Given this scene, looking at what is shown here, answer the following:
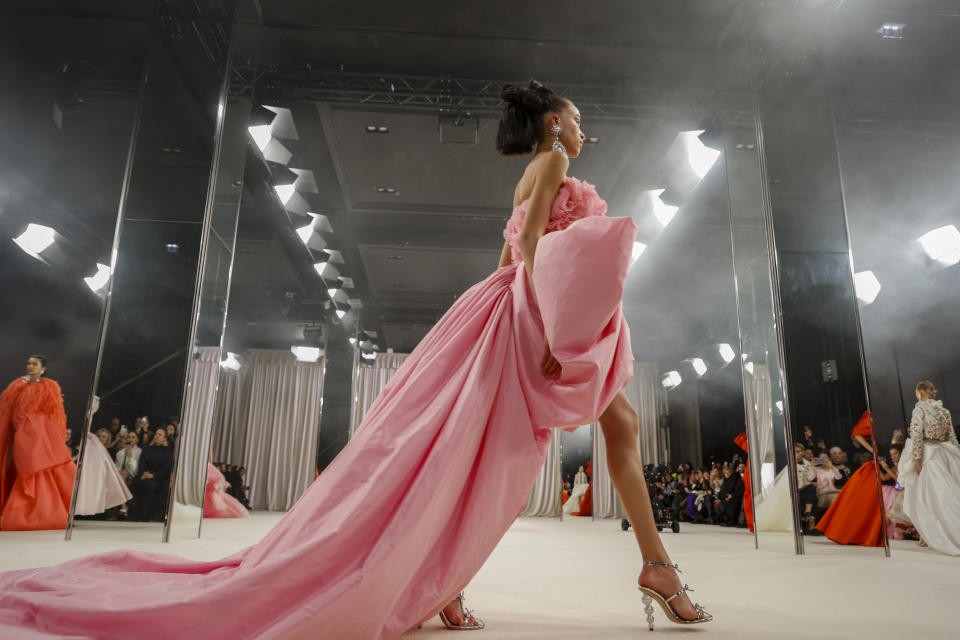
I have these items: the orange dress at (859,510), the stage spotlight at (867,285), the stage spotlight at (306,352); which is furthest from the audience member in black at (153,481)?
the stage spotlight at (306,352)

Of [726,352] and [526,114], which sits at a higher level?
[726,352]

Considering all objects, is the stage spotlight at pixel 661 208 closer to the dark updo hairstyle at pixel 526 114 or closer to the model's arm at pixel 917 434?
the model's arm at pixel 917 434

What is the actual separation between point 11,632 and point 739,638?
4.59ft

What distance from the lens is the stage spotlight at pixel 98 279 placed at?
8.41 meters

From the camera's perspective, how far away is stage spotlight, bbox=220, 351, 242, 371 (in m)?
11.7

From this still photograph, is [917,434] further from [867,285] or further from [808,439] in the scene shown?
[867,285]

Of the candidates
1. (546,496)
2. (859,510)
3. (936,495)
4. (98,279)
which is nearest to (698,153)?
(936,495)

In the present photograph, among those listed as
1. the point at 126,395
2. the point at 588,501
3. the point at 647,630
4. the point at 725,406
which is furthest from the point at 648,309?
the point at 647,630

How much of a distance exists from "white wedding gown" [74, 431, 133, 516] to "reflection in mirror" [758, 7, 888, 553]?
3947mm

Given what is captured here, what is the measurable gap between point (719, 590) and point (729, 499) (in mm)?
6768

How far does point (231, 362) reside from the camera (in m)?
11.9

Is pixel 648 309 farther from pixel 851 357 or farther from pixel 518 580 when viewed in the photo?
pixel 518 580

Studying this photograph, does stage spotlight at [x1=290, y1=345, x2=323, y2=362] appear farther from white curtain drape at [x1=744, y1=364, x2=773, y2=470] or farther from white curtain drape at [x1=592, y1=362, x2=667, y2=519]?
white curtain drape at [x1=744, y1=364, x2=773, y2=470]

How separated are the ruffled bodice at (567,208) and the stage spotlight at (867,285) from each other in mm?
7503
